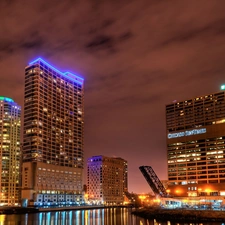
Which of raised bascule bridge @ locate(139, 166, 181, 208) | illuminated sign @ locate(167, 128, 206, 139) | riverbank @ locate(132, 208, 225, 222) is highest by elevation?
illuminated sign @ locate(167, 128, 206, 139)

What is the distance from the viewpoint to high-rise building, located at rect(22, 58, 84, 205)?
16775 cm

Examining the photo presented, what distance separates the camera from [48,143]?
180m

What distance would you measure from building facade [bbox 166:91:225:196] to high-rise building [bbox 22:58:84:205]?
55.6m

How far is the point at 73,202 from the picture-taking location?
18600 centimetres

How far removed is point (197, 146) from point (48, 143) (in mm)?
74060

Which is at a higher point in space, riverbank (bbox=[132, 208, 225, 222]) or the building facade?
the building facade

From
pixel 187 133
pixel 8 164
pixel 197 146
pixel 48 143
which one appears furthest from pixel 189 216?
pixel 8 164

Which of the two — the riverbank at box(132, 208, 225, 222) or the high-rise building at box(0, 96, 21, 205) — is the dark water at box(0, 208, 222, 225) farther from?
the high-rise building at box(0, 96, 21, 205)

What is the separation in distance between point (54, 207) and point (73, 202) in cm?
2385

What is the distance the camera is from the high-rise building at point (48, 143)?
550 feet

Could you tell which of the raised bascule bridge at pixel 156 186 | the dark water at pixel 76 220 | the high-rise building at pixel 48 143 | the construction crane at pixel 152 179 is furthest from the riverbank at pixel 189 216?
the high-rise building at pixel 48 143

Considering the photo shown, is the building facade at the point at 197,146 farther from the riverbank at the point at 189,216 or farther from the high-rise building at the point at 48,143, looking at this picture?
the riverbank at the point at 189,216

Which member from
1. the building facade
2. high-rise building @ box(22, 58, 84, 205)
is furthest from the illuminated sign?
high-rise building @ box(22, 58, 84, 205)

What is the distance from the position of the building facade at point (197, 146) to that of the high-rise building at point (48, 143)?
5561cm
